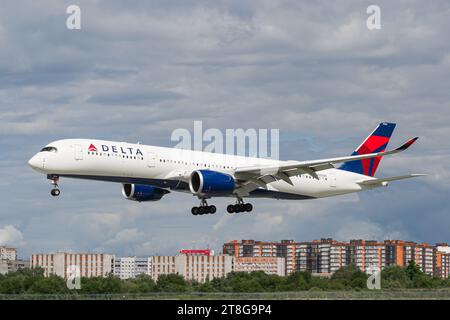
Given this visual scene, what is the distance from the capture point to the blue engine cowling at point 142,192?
81.8 m

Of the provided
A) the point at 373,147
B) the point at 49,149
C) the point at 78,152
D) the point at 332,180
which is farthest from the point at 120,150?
the point at 373,147

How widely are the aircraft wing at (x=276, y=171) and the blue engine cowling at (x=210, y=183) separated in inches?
83.8

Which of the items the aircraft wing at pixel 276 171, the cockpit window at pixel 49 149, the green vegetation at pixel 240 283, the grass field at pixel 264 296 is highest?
the cockpit window at pixel 49 149

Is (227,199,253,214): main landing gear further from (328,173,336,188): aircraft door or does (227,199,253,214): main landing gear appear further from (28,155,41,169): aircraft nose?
(28,155,41,169): aircraft nose

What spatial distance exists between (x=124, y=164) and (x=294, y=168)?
1400 cm

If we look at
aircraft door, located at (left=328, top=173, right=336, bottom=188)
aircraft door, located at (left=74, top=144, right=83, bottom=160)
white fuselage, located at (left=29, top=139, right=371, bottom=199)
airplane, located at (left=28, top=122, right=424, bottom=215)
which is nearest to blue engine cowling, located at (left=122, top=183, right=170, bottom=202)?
airplane, located at (left=28, top=122, right=424, bottom=215)

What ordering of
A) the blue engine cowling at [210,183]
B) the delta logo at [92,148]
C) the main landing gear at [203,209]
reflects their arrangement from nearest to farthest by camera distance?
the delta logo at [92,148]
the blue engine cowling at [210,183]
the main landing gear at [203,209]

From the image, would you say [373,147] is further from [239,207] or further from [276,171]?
[276,171]

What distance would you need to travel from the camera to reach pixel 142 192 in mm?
81875

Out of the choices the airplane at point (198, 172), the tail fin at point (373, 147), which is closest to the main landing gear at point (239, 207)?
the airplane at point (198, 172)

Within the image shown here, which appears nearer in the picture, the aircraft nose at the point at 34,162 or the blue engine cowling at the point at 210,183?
the aircraft nose at the point at 34,162

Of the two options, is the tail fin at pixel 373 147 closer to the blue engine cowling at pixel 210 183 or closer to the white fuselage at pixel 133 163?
the white fuselage at pixel 133 163
